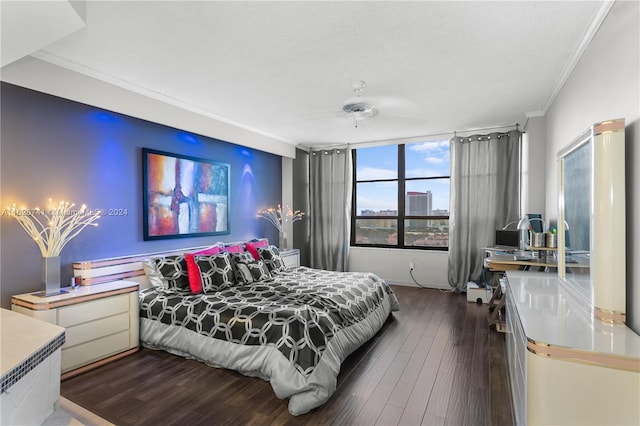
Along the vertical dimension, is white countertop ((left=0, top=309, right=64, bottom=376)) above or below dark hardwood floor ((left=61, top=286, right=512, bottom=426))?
above

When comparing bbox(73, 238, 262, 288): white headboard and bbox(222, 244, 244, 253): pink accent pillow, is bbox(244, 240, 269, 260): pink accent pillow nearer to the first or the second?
bbox(222, 244, 244, 253): pink accent pillow

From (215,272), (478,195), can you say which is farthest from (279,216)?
(478,195)

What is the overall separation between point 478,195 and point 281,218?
3278mm

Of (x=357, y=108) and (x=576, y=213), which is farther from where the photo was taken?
(x=357, y=108)

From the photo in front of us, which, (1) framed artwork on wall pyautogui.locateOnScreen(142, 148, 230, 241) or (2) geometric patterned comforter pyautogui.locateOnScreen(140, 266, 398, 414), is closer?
(2) geometric patterned comforter pyautogui.locateOnScreen(140, 266, 398, 414)

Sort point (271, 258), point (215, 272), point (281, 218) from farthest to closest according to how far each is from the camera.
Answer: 1. point (281, 218)
2. point (271, 258)
3. point (215, 272)

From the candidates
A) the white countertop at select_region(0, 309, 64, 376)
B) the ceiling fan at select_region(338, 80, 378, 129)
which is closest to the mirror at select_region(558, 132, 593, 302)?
the ceiling fan at select_region(338, 80, 378, 129)

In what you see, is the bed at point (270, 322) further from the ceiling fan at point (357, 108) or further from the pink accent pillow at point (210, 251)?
the ceiling fan at point (357, 108)

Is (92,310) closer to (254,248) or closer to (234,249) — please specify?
(234,249)

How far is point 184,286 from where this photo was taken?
3.47 meters

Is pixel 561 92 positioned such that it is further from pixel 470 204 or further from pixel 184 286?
pixel 184 286

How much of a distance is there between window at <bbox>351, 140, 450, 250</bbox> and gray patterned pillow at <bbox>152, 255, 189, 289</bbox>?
3652 mm

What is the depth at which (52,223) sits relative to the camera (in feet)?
9.02

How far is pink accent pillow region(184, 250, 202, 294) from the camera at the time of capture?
3410mm
